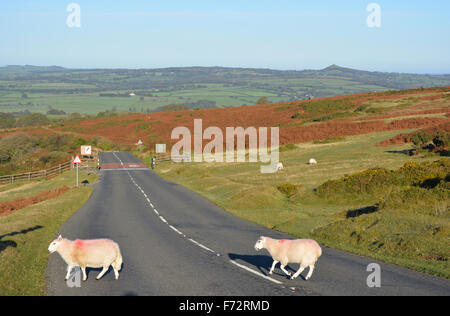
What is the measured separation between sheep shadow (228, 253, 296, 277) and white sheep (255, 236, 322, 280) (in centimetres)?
71

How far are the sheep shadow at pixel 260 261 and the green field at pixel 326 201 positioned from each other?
11.2 feet

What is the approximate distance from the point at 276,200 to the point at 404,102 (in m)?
64.2

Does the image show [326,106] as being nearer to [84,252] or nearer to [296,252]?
[296,252]

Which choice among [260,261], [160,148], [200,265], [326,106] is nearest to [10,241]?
[200,265]

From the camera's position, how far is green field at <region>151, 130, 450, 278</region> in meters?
15.4

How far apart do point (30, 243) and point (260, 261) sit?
8.75 metres

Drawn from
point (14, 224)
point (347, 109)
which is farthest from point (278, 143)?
point (14, 224)

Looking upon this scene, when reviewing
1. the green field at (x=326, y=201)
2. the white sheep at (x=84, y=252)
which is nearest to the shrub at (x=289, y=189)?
the green field at (x=326, y=201)

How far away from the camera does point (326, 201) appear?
91.1 ft

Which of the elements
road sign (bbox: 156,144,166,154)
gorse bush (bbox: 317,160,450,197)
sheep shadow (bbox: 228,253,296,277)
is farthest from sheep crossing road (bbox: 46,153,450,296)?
road sign (bbox: 156,144,166,154)

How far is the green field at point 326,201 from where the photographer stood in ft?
50.7

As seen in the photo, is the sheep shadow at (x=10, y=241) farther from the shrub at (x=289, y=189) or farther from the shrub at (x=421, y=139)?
the shrub at (x=421, y=139)

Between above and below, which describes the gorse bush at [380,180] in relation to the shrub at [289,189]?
above

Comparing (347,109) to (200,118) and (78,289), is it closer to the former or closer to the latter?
(200,118)
